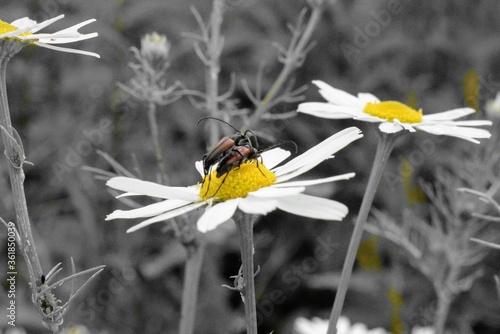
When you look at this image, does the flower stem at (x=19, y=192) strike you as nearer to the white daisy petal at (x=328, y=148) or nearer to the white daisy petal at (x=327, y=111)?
the white daisy petal at (x=328, y=148)

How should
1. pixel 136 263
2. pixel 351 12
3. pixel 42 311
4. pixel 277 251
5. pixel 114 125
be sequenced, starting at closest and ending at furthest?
pixel 42 311, pixel 114 125, pixel 136 263, pixel 277 251, pixel 351 12

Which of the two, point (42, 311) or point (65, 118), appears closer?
point (42, 311)

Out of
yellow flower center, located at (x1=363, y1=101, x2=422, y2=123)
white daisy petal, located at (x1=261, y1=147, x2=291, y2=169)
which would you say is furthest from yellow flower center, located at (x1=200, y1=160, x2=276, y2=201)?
yellow flower center, located at (x1=363, y1=101, x2=422, y2=123)

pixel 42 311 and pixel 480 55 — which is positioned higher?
pixel 480 55

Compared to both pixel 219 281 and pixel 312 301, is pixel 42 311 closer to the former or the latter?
pixel 219 281

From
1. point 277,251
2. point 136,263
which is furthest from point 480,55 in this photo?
point 136,263

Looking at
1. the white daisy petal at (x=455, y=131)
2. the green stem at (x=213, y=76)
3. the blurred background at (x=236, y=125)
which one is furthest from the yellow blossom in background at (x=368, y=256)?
the white daisy petal at (x=455, y=131)

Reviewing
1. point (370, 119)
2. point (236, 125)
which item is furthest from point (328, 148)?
point (236, 125)
